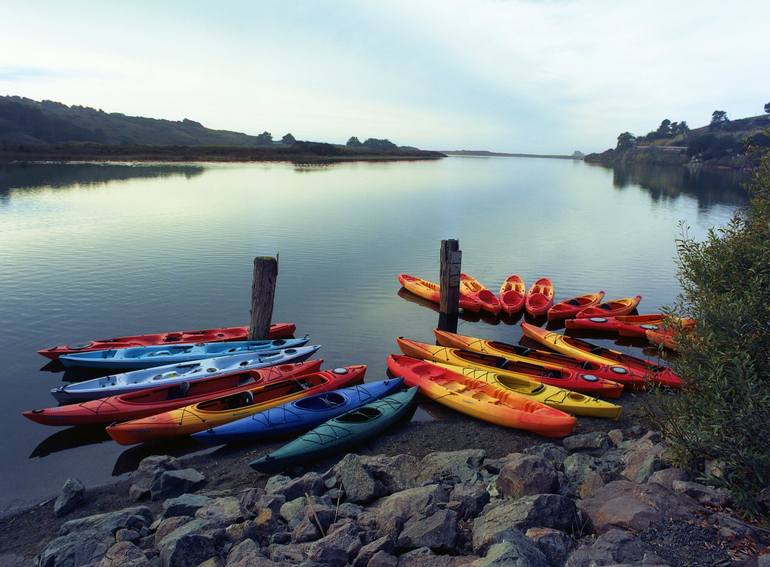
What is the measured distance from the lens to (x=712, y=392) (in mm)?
6707

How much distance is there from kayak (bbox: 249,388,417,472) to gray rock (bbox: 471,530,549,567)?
16.5ft

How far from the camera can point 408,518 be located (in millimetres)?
6309

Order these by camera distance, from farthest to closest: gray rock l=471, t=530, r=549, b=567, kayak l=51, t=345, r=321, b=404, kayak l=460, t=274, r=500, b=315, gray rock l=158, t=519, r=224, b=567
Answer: kayak l=460, t=274, r=500, b=315, kayak l=51, t=345, r=321, b=404, gray rock l=158, t=519, r=224, b=567, gray rock l=471, t=530, r=549, b=567

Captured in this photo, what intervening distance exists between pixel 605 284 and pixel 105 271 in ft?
78.5

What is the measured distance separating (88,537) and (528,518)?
5900 mm

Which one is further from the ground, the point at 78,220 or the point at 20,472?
the point at 78,220

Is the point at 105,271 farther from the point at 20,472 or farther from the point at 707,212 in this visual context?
the point at 707,212

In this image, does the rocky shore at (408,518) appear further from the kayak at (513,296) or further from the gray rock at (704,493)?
the kayak at (513,296)

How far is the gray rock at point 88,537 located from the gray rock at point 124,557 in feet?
1.00

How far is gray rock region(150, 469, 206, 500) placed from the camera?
8594 mm

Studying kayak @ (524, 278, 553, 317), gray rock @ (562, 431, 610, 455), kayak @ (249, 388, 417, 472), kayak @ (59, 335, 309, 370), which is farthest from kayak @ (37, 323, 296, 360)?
kayak @ (524, 278, 553, 317)

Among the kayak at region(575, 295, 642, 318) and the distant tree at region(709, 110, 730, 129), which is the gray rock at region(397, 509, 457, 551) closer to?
the kayak at region(575, 295, 642, 318)

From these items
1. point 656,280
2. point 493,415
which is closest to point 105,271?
point 493,415

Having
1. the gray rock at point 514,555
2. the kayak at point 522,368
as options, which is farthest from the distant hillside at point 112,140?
the gray rock at point 514,555
